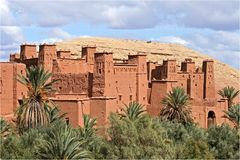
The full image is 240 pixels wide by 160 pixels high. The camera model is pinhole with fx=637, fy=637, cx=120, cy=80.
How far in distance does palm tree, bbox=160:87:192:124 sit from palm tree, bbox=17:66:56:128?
11271mm

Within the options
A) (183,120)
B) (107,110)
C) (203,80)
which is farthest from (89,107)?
(203,80)

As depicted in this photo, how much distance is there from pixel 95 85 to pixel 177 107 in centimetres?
606

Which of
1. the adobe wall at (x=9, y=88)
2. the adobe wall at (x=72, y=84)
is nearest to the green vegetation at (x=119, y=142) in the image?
the adobe wall at (x=9, y=88)

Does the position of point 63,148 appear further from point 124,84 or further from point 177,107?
point 124,84

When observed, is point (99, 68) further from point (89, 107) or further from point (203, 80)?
point (203, 80)

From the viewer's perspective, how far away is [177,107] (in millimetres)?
45312

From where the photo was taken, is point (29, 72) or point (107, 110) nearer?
point (29, 72)

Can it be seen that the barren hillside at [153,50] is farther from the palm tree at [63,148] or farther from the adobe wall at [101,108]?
the palm tree at [63,148]

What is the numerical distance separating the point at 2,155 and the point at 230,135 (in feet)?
41.2

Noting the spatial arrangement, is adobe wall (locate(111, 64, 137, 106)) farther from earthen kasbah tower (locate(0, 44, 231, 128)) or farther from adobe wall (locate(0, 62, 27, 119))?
adobe wall (locate(0, 62, 27, 119))

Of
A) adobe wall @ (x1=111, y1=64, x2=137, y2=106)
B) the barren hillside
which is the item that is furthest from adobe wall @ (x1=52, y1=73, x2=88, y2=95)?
the barren hillside

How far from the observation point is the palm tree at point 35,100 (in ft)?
117

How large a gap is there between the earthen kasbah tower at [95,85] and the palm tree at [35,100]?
16.1 feet

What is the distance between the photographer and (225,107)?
53.1 meters
